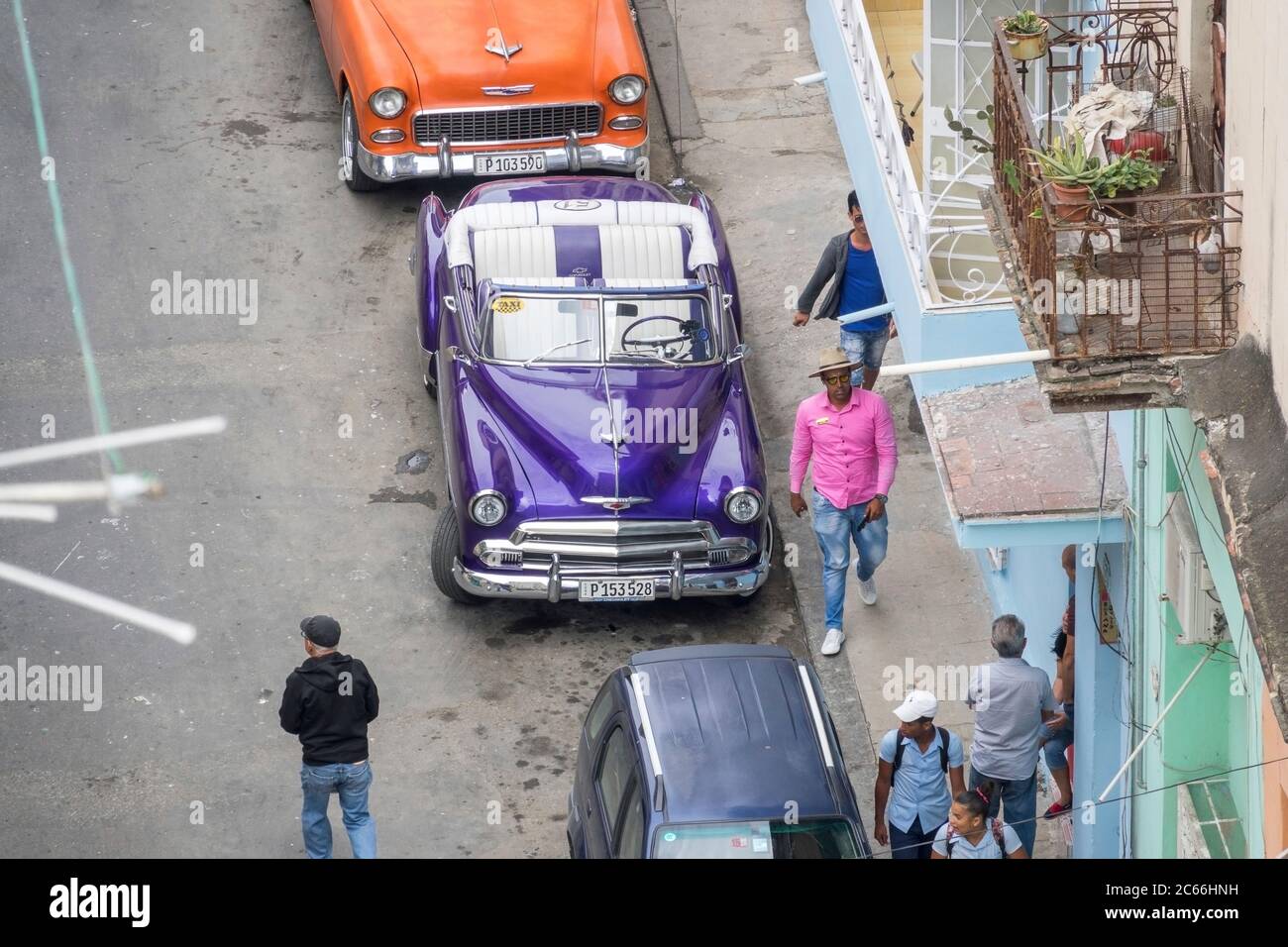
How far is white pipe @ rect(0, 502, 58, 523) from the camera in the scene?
38.1 ft

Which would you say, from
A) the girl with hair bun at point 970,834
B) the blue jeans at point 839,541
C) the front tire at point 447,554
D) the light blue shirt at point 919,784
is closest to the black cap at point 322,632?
the front tire at point 447,554

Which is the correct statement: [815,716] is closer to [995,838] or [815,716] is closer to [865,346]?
[995,838]

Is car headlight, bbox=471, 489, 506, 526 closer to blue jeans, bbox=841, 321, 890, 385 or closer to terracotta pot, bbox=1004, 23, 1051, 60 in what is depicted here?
blue jeans, bbox=841, 321, 890, 385

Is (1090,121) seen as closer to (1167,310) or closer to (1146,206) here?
(1146,206)

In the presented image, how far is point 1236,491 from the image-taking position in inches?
231

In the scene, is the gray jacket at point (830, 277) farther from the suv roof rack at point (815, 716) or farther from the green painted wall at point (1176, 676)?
the suv roof rack at point (815, 716)

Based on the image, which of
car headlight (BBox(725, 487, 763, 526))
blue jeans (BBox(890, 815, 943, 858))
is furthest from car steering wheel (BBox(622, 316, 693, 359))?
blue jeans (BBox(890, 815, 943, 858))

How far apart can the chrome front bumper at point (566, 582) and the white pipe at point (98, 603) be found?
1619mm

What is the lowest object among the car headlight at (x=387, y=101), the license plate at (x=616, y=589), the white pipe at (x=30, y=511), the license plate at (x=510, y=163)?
the license plate at (x=616, y=589)

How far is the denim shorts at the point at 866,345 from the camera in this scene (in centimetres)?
1238

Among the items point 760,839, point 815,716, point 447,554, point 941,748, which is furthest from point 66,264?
point 760,839

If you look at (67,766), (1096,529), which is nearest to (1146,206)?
(1096,529)

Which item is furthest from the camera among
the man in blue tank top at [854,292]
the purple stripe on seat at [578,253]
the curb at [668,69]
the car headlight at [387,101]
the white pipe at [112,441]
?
the curb at [668,69]

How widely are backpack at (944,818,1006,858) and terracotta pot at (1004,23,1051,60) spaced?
11.0 feet
